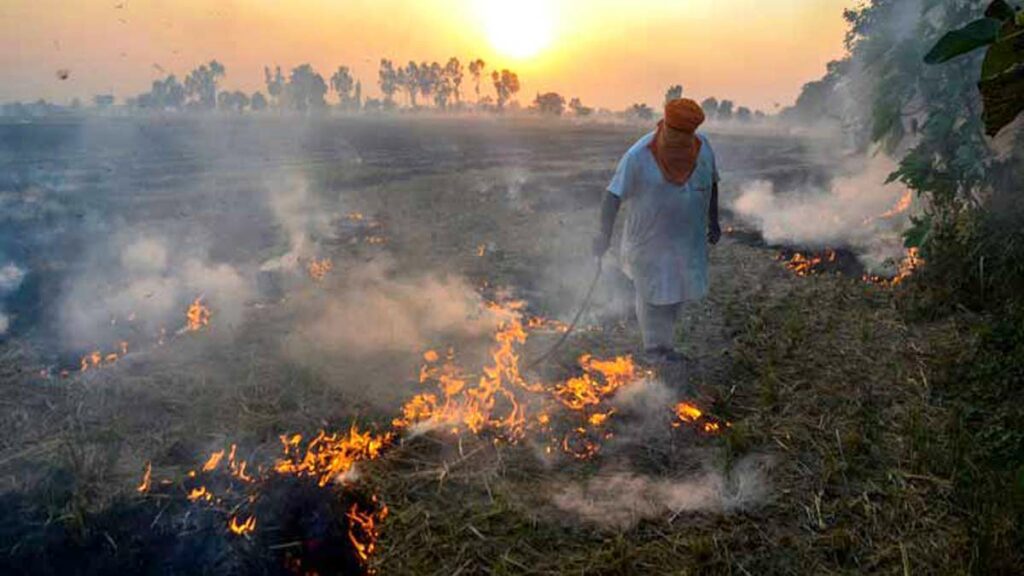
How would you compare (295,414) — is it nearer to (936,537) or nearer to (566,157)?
(936,537)

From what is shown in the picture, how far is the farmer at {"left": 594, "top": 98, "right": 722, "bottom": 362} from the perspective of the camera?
15.7ft

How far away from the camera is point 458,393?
5.33m

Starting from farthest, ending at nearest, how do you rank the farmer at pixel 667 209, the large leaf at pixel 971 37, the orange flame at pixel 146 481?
the farmer at pixel 667 209, the orange flame at pixel 146 481, the large leaf at pixel 971 37

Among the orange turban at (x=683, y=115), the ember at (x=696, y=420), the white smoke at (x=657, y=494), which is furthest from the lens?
the ember at (x=696, y=420)

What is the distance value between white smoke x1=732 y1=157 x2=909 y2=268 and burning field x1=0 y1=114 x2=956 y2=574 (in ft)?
1.63

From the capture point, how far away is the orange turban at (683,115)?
4570 millimetres

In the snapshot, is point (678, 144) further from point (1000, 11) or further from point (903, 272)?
point (903, 272)

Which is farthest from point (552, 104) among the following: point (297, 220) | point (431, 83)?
point (297, 220)

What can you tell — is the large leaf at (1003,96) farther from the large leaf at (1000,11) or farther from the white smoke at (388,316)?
the white smoke at (388,316)

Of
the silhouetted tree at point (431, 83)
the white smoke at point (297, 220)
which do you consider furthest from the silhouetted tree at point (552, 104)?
the white smoke at point (297, 220)

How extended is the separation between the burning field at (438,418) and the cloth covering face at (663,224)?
0.82m

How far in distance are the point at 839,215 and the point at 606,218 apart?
350 inches

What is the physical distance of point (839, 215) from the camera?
12.0 meters

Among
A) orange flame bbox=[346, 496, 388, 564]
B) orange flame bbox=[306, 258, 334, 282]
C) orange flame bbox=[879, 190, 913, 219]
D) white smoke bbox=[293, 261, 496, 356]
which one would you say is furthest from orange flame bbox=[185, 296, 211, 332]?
orange flame bbox=[879, 190, 913, 219]
